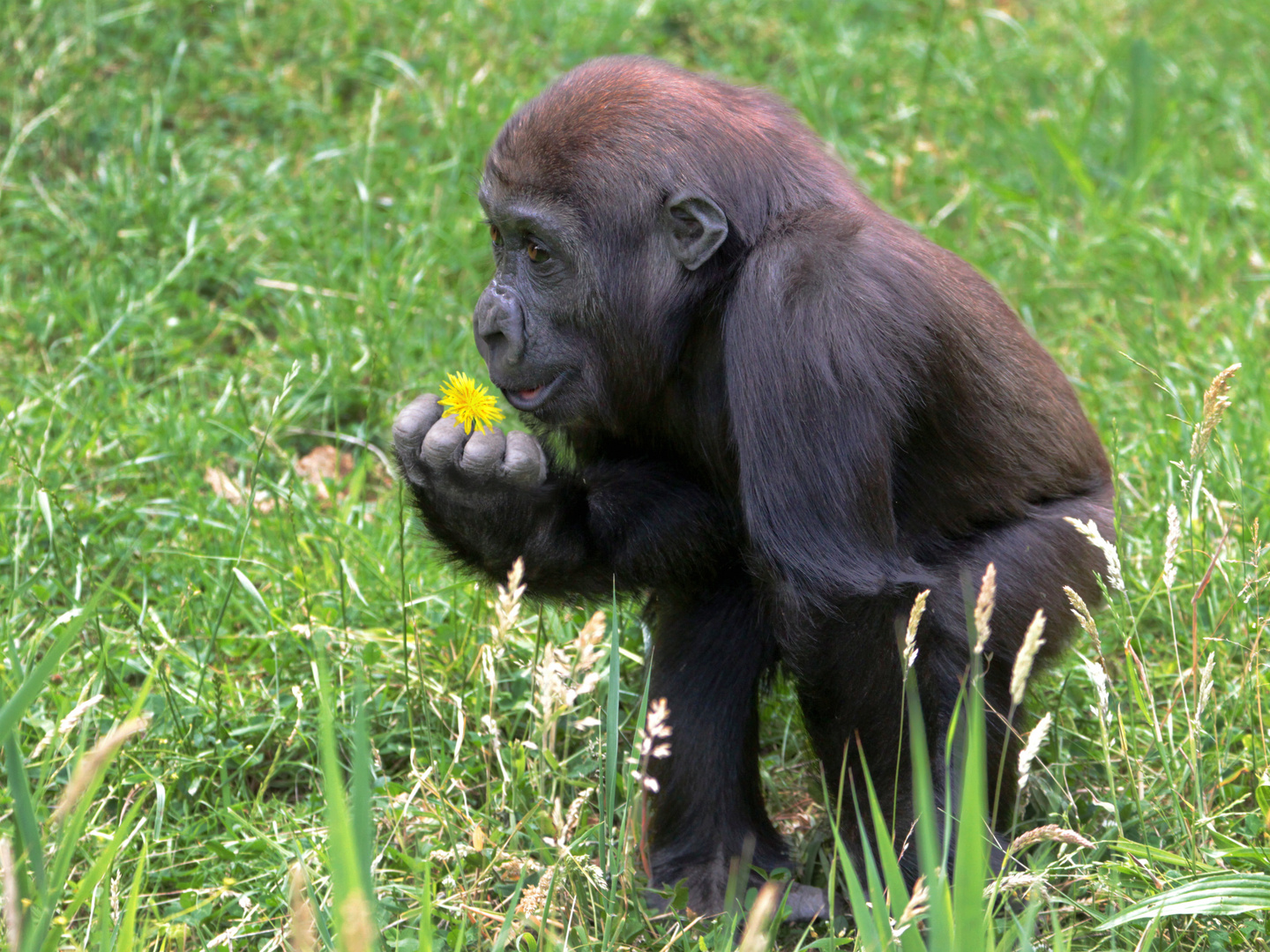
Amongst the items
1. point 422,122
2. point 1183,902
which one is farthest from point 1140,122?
point 1183,902

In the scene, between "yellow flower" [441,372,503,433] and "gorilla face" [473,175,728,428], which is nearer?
"yellow flower" [441,372,503,433]

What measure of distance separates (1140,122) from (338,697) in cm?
517

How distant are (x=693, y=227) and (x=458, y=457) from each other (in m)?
0.85

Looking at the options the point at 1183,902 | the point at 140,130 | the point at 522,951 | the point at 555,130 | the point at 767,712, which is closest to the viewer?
the point at 1183,902

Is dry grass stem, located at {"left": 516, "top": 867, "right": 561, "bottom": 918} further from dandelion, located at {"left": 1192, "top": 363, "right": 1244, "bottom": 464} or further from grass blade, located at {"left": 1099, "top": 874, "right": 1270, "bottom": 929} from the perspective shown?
dandelion, located at {"left": 1192, "top": 363, "right": 1244, "bottom": 464}

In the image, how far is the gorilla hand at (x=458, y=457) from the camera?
3.47 meters

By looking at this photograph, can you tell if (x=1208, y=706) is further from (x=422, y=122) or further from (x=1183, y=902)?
(x=422, y=122)

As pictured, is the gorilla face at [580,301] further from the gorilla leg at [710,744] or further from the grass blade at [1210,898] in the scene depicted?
the grass blade at [1210,898]

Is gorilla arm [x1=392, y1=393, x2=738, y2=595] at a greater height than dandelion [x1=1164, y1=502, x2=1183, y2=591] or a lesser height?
lesser

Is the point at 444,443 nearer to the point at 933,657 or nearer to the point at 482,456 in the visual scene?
the point at 482,456

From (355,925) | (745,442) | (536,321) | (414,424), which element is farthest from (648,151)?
(355,925)

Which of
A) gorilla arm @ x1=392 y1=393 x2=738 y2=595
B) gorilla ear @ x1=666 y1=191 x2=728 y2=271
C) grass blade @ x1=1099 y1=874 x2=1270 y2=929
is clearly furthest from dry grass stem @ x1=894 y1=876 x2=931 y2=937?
gorilla ear @ x1=666 y1=191 x2=728 y2=271

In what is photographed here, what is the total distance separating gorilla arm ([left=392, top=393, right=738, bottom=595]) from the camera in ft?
11.5

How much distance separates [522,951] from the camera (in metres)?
3.11
